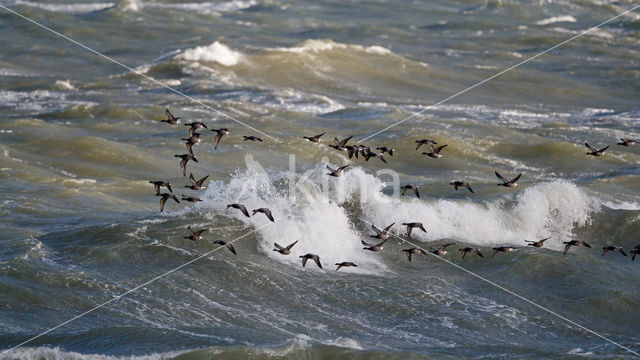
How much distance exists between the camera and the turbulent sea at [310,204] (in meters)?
13.3

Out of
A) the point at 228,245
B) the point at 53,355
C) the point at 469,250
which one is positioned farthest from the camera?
the point at 469,250

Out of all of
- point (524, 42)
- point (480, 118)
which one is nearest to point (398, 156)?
point (480, 118)

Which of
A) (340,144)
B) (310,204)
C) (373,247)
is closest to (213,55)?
(310,204)

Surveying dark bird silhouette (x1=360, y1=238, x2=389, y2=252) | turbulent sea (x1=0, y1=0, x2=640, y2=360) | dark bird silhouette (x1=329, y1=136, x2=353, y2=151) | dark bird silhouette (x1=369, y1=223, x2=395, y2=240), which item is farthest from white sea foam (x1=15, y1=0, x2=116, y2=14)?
dark bird silhouette (x1=360, y1=238, x2=389, y2=252)

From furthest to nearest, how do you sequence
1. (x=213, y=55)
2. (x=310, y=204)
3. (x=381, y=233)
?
(x=213, y=55)
(x=310, y=204)
(x=381, y=233)

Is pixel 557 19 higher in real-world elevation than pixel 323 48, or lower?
higher

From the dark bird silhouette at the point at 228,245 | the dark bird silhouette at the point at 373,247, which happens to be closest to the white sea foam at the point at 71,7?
the dark bird silhouette at the point at 373,247

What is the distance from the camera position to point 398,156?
25.5m

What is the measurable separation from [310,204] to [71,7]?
4010cm

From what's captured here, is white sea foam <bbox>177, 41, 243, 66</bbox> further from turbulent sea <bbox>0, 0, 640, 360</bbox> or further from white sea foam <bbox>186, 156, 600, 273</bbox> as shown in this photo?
white sea foam <bbox>186, 156, 600, 273</bbox>

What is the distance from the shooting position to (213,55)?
38.1 meters

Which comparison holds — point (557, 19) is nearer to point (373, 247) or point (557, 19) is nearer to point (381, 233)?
point (381, 233)

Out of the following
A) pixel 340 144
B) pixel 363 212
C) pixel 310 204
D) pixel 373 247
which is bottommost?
pixel 373 247

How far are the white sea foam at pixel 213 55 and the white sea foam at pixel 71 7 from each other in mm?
16722
